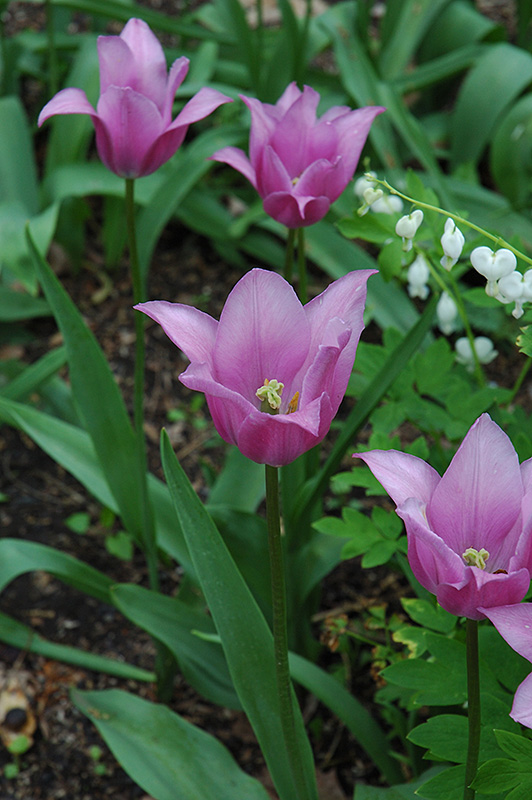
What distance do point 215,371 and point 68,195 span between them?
181cm

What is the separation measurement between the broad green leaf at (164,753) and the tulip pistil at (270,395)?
0.73m

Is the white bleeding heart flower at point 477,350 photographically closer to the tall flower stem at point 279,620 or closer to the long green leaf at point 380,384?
the long green leaf at point 380,384

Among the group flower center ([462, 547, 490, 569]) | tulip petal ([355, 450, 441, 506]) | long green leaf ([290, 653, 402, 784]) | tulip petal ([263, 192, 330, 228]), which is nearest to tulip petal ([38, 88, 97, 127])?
tulip petal ([263, 192, 330, 228])

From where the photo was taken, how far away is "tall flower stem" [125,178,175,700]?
1357 millimetres

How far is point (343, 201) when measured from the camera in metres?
2.62

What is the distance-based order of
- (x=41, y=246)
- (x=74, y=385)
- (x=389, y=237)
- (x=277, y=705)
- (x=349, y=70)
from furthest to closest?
(x=349, y=70), (x=41, y=246), (x=74, y=385), (x=389, y=237), (x=277, y=705)

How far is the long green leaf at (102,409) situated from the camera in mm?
1560

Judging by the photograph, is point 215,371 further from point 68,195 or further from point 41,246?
point 68,195

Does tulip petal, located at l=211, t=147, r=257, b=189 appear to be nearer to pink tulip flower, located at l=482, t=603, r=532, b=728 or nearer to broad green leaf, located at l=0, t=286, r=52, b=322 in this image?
pink tulip flower, located at l=482, t=603, r=532, b=728

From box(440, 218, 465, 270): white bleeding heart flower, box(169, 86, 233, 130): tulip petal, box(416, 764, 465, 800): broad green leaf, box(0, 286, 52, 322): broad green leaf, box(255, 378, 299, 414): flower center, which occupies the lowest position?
box(0, 286, 52, 322): broad green leaf

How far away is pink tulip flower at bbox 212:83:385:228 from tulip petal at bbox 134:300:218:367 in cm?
44

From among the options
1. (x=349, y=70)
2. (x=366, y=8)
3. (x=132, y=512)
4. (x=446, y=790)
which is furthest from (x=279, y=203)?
(x=366, y=8)

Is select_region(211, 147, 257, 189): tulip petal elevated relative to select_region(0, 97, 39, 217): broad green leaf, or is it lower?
elevated

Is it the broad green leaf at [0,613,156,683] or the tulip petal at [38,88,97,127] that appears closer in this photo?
the tulip petal at [38,88,97,127]
